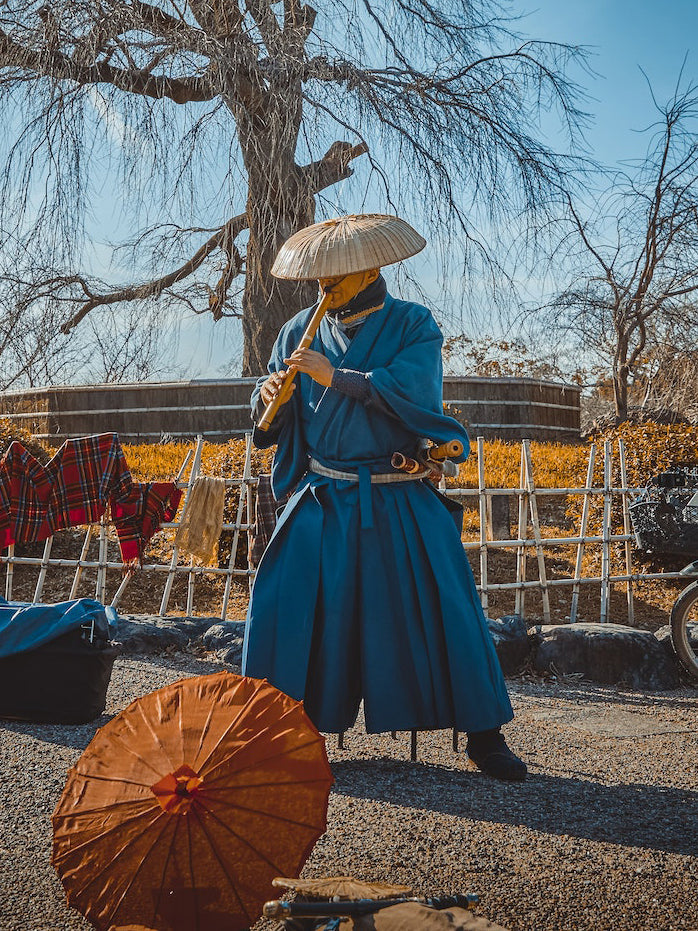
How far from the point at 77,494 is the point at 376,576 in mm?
2940

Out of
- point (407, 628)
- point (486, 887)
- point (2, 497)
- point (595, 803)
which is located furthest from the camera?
point (2, 497)

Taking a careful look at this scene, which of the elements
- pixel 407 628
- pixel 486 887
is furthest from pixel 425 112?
pixel 486 887

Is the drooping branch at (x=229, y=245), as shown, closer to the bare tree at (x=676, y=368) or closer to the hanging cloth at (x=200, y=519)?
the hanging cloth at (x=200, y=519)

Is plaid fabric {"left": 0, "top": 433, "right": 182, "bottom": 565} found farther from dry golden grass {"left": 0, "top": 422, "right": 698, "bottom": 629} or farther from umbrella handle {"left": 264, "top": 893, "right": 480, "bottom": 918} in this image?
umbrella handle {"left": 264, "top": 893, "right": 480, "bottom": 918}

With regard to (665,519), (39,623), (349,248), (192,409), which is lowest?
(39,623)

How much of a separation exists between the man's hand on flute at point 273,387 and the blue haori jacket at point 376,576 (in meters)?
0.13

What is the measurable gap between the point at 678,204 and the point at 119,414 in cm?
786

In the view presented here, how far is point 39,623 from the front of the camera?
12.6ft

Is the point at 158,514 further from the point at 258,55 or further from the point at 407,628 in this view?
the point at 258,55

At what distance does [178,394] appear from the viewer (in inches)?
475

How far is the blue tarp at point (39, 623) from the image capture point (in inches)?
148

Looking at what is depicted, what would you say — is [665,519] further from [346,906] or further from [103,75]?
[346,906]

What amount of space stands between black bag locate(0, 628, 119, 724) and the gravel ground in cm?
8

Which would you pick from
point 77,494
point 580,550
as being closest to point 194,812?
point 77,494
